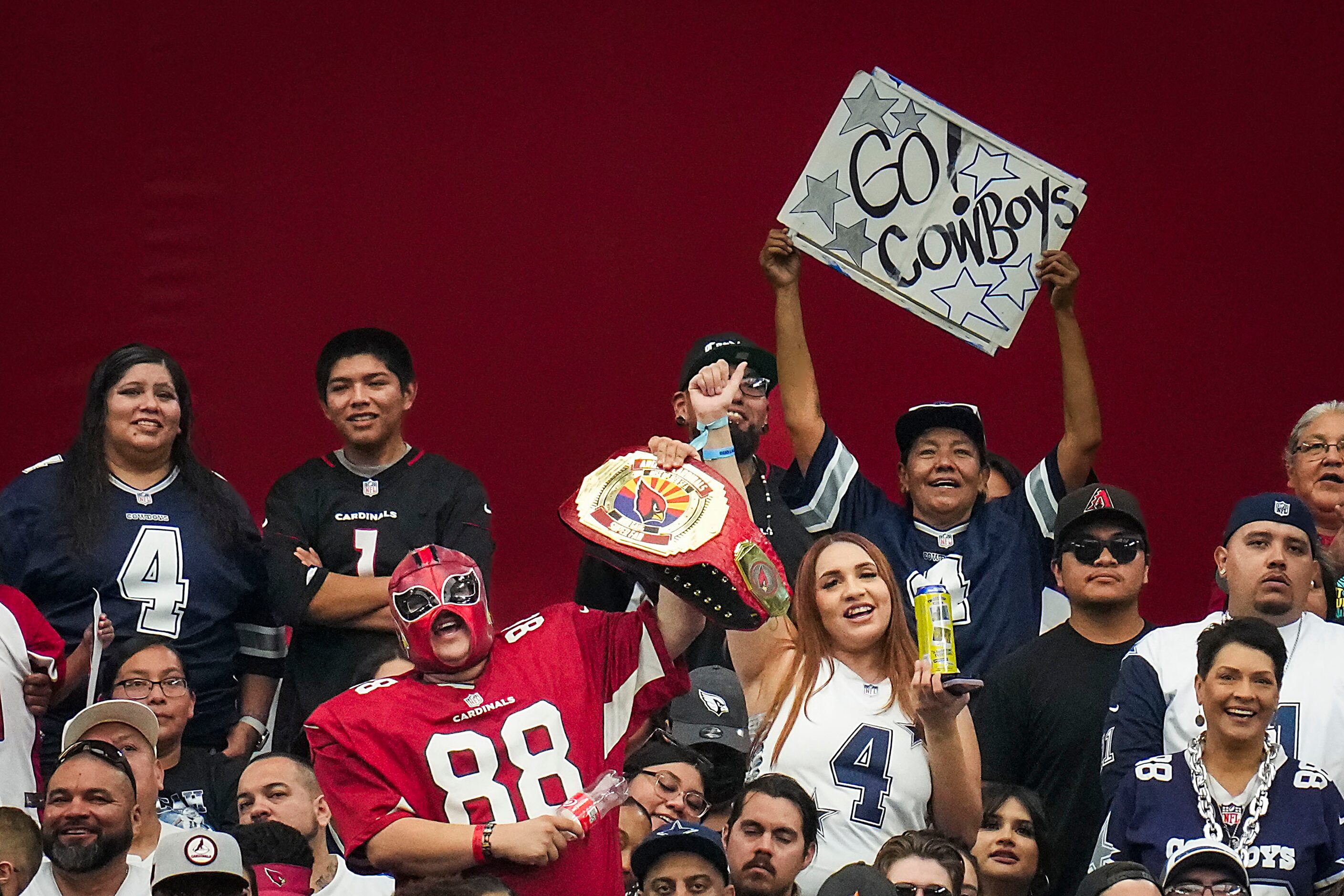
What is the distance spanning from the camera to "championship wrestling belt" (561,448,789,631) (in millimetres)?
4566

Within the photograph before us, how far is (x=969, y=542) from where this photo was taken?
252 inches

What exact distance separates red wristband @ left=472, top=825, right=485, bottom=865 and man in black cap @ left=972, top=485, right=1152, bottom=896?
71.2 inches

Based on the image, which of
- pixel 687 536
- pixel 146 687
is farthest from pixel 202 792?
pixel 687 536

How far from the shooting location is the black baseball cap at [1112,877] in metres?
5.09

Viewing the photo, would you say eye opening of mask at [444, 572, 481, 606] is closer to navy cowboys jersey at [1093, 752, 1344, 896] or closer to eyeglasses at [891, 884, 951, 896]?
eyeglasses at [891, 884, 951, 896]

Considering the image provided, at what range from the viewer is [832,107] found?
29.0 feet

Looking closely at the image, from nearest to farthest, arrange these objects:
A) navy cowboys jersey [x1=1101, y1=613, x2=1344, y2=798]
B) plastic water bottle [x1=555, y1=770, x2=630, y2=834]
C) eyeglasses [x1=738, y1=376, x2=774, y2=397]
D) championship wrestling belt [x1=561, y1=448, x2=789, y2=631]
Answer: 1. championship wrestling belt [x1=561, y1=448, x2=789, y2=631]
2. plastic water bottle [x1=555, y1=770, x2=630, y2=834]
3. navy cowboys jersey [x1=1101, y1=613, x2=1344, y2=798]
4. eyeglasses [x1=738, y1=376, x2=774, y2=397]

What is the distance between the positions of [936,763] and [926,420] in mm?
1519

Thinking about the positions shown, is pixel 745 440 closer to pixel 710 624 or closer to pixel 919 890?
pixel 710 624

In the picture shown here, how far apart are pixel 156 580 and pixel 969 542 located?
2.38 metres

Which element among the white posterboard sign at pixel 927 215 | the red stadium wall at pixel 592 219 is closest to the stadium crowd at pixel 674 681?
the white posterboard sign at pixel 927 215

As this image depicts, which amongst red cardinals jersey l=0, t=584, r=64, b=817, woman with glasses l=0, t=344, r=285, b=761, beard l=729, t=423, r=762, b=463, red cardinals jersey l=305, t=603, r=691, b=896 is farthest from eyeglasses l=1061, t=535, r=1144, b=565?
red cardinals jersey l=0, t=584, r=64, b=817

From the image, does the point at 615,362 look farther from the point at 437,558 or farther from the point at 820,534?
the point at 437,558

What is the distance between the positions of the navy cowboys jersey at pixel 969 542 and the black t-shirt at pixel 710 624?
0.20 feet
